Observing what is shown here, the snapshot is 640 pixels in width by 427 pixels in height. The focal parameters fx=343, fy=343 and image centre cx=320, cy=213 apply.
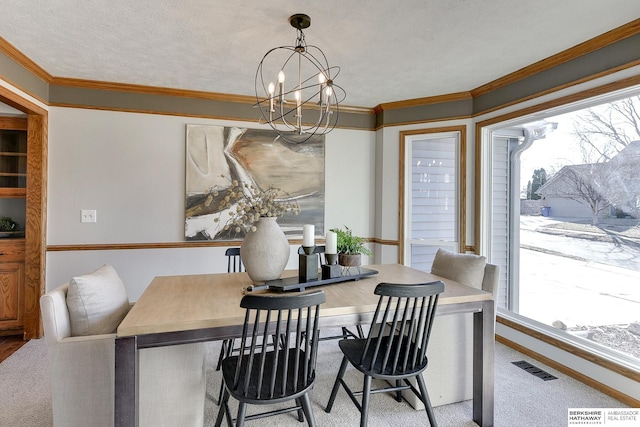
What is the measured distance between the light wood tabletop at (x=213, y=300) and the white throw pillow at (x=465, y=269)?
0.12 m

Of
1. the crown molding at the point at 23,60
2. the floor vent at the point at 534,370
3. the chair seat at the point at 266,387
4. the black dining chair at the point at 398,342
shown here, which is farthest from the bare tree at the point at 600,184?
the crown molding at the point at 23,60

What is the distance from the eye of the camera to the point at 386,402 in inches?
89.0

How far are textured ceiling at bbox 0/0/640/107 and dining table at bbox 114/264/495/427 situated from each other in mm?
1676

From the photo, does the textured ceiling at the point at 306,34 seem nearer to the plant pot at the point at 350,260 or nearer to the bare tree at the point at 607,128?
the bare tree at the point at 607,128

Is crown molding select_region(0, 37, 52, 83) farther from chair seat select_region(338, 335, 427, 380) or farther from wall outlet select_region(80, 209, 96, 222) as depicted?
chair seat select_region(338, 335, 427, 380)

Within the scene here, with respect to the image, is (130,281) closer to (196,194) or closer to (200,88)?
(196,194)

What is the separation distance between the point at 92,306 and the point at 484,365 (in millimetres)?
2174

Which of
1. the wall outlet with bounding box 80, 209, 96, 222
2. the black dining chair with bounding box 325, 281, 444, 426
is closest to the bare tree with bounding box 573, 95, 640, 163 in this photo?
the black dining chair with bounding box 325, 281, 444, 426

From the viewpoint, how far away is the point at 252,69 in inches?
120

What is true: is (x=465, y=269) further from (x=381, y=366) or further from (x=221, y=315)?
(x=221, y=315)

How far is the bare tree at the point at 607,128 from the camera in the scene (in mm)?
2381

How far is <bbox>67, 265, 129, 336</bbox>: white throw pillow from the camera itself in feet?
5.51

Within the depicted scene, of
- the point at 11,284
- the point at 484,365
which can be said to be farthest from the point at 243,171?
the point at 484,365

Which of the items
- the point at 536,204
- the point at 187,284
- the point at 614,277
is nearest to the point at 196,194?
the point at 187,284
